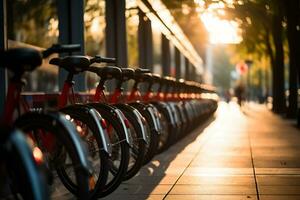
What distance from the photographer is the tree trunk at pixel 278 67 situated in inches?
931

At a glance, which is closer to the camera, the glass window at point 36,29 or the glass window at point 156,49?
the glass window at point 36,29

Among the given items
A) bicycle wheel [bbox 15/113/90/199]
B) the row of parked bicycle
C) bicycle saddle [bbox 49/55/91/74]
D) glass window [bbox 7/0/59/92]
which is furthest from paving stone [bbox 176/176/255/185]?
bicycle wheel [bbox 15/113/90/199]

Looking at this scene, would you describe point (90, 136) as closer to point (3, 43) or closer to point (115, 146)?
point (115, 146)

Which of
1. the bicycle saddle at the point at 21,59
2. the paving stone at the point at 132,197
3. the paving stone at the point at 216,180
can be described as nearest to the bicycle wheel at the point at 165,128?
the paving stone at the point at 216,180

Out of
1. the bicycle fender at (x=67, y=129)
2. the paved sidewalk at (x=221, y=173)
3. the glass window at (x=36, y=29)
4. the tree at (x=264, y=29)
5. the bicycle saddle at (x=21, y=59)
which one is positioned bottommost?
the paved sidewalk at (x=221, y=173)

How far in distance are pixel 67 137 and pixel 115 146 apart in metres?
1.90

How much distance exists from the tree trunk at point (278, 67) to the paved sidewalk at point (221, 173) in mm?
11683

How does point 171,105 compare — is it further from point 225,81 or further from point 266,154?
point 225,81

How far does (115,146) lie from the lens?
19.9ft

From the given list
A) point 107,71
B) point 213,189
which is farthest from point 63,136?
point 213,189

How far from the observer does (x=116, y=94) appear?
7195 millimetres

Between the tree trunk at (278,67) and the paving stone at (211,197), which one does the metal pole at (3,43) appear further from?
the tree trunk at (278,67)

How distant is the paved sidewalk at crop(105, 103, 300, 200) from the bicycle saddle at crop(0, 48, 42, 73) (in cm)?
263

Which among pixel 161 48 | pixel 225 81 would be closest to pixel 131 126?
pixel 161 48
